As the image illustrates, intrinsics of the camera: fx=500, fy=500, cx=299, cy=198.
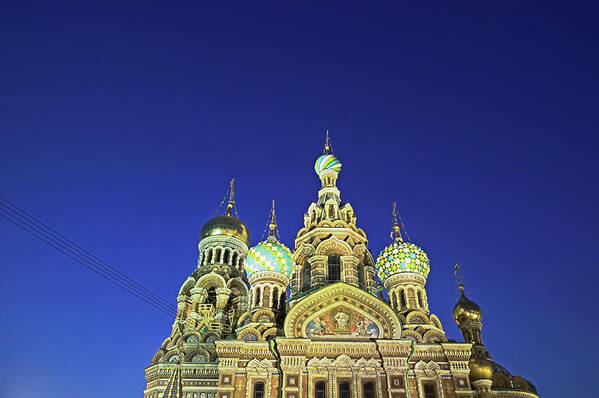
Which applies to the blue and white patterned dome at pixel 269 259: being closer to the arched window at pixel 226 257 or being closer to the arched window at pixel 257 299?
the arched window at pixel 257 299

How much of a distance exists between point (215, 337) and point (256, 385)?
7.47 meters

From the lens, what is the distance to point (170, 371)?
2480cm

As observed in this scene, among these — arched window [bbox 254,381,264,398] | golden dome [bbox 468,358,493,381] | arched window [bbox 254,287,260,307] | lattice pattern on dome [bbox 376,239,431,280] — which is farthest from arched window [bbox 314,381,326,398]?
lattice pattern on dome [bbox 376,239,431,280]

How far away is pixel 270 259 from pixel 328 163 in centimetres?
1031

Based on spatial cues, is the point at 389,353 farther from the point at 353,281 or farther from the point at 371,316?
the point at 353,281

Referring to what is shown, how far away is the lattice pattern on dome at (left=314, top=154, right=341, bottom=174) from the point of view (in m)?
33.1

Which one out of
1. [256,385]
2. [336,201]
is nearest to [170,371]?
[256,385]

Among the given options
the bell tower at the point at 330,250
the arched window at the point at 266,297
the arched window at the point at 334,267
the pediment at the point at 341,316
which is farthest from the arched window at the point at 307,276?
the pediment at the point at 341,316

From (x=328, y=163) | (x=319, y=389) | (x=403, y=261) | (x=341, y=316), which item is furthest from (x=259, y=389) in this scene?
(x=328, y=163)

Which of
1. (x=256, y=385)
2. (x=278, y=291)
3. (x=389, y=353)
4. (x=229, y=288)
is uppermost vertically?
(x=229, y=288)

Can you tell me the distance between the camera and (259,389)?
2014 centimetres

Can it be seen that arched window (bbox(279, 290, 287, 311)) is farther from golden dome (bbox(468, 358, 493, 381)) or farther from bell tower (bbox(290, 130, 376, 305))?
golden dome (bbox(468, 358, 493, 381))

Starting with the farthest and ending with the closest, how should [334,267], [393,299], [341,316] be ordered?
[334,267], [393,299], [341,316]

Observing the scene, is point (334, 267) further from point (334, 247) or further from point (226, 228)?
point (226, 228)
